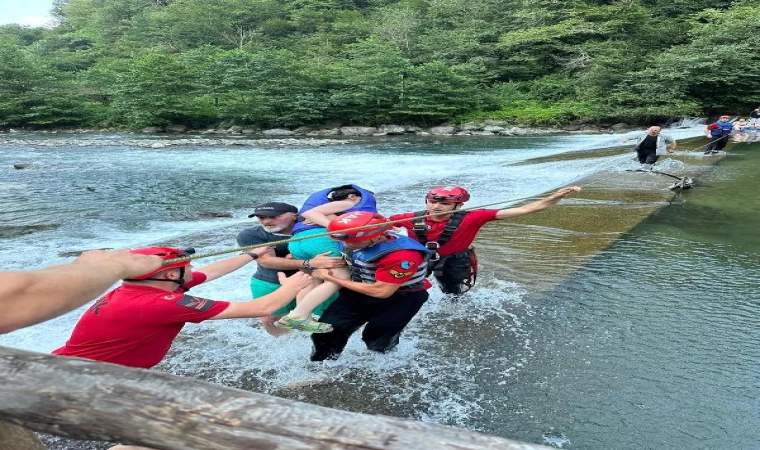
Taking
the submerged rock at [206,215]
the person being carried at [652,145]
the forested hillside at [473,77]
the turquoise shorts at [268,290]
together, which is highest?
the forested hillside at [473,77]

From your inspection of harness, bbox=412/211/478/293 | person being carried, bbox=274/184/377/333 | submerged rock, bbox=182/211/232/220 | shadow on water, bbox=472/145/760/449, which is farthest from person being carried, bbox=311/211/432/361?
submerged rock, bbox=182/211/232/220

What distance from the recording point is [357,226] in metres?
3.70

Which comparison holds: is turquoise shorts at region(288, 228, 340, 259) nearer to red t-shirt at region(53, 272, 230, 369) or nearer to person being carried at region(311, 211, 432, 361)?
person being carried at region(311, 211, 432, 361)

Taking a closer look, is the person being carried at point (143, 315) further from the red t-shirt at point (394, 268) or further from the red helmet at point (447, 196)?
the red helmet at point (447, 196)

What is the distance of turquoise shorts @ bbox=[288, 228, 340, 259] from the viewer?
4.28 meters

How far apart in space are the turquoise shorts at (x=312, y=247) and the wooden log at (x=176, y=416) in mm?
2327

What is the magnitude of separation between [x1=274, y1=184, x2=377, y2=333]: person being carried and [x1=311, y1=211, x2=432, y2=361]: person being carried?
0.11 m

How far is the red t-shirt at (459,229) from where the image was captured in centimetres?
524

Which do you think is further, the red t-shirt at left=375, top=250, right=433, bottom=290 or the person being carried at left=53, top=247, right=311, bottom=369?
the red t-shirt at left=375, top=250, right=433, bottom=290

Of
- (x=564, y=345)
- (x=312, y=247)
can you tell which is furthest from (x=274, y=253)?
(x=564, y=345)

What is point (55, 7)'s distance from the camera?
9438 cm

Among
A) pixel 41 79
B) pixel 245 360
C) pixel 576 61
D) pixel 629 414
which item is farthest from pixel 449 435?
pixel 41 79

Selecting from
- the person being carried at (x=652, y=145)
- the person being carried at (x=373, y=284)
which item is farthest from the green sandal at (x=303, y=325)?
the person being carried at (x=652, y=145)

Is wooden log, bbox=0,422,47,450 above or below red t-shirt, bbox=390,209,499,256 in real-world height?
below
